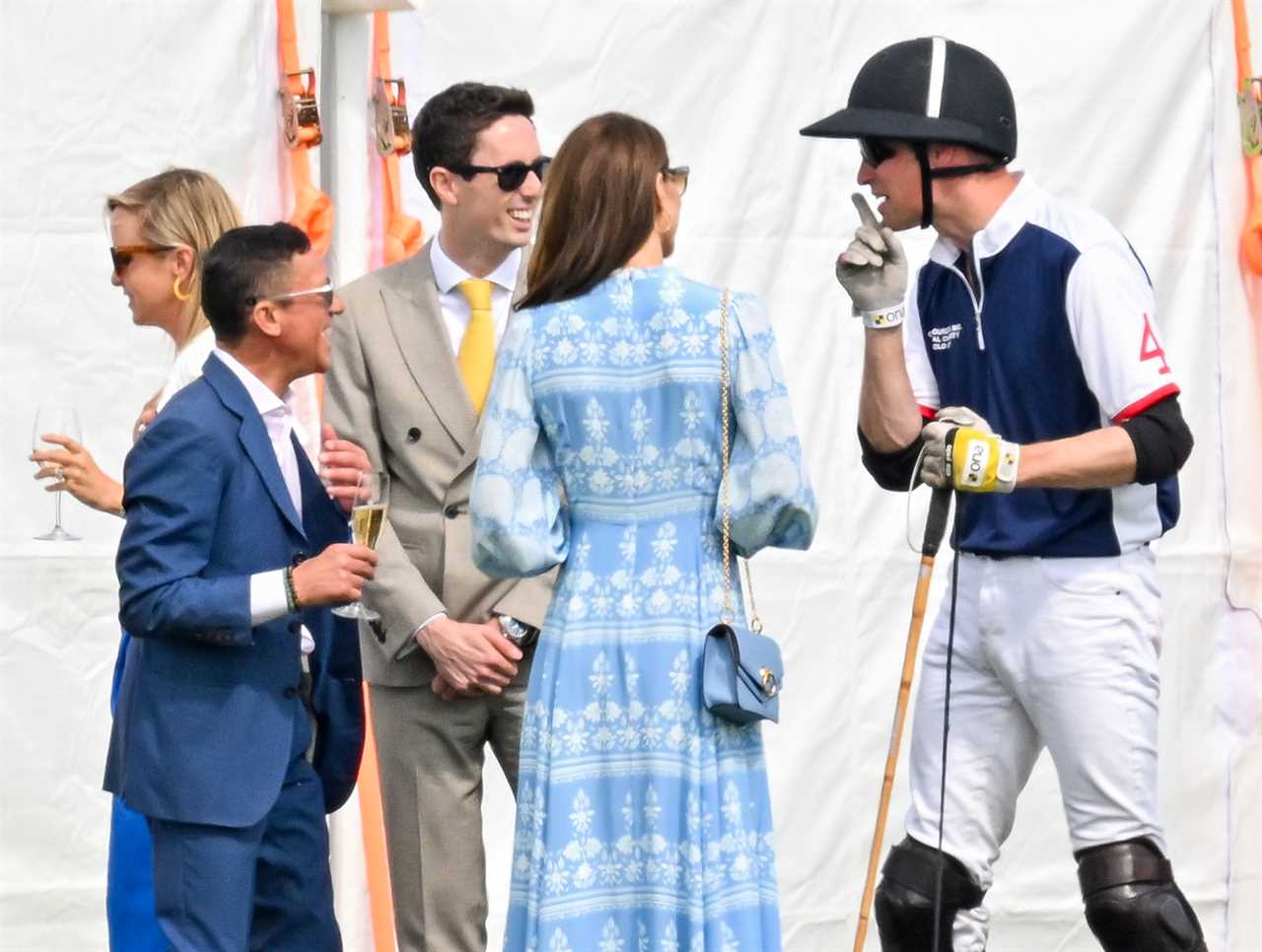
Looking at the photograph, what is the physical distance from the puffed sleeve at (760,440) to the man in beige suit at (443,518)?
774mm

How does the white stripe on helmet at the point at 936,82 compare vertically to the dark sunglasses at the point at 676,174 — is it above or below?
above

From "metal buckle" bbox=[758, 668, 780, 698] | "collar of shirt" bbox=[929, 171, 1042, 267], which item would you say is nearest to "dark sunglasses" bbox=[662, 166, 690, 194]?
"collar of shirt" bbox=[929, 171, 1042, 267]

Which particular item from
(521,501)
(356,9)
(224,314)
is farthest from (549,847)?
(356,9)

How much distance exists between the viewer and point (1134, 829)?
3.84m

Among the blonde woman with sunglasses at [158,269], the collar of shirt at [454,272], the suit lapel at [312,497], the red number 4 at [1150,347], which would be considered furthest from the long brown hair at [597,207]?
the blonde woman with sunglasses at [158,269]

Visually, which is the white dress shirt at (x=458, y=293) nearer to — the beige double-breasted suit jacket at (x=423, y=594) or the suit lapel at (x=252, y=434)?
the beige double-breasted suit jacket at (x=423, y=594)

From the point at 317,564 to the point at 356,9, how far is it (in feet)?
5.87

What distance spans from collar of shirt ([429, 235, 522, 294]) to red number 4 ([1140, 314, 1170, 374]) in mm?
1220

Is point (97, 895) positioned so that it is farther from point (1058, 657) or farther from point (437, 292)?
point (1058, 657)

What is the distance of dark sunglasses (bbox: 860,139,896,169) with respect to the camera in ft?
12.9

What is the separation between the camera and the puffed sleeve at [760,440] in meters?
3.50

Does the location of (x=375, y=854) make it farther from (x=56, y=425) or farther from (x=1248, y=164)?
(x=1248, y=164)

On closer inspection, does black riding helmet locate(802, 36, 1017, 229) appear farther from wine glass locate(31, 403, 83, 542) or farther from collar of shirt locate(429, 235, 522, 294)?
wine glass locate(31, 403, 83, 542)

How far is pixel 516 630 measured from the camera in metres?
4.18
